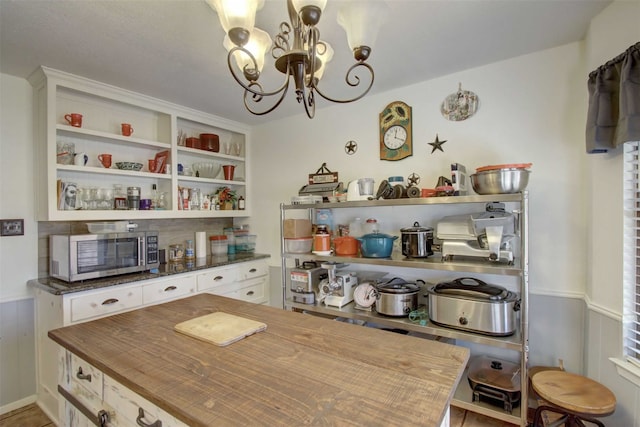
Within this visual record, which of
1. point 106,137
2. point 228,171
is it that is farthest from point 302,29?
point 228,171

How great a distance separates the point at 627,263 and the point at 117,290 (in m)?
3.05

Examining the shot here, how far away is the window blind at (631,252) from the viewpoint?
1.51 meters

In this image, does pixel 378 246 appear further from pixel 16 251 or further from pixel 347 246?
pixel 16 251

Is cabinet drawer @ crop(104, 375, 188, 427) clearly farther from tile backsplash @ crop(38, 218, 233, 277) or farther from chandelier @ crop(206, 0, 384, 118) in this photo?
tile backsplash @ crop(38, 218, 233, 277)

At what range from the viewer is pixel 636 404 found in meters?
1.44

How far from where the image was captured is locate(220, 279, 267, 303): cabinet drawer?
3068 mm

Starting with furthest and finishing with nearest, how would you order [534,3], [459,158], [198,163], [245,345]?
[198,163] → [459,158] → [534,3] → [245,345]

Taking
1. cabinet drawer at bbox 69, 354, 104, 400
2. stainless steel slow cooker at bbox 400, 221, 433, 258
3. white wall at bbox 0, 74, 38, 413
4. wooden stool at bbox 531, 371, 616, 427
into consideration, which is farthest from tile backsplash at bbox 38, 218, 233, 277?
wooden stool at bbox 531, 371, 616, 427

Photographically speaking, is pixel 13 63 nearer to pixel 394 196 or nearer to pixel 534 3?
pixel 394 196

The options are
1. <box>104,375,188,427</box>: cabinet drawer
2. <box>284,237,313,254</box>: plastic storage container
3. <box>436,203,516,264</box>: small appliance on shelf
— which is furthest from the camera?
<box>284,237,313,254</box>: plastic storage container

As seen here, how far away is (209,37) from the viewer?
177 cm

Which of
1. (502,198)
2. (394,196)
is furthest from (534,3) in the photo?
(394,196)

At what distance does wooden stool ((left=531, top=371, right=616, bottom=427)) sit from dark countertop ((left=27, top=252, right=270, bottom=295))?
248 cm

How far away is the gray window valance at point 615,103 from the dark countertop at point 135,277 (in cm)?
280
